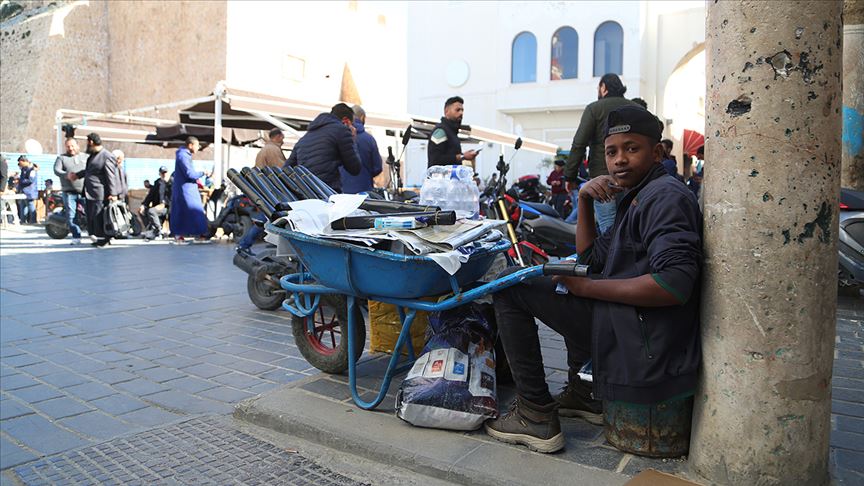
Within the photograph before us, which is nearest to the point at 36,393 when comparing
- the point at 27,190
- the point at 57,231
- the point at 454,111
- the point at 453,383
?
→ the point at 453,383

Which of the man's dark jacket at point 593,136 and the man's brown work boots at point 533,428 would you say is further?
the man's dark jacket at point 593,136

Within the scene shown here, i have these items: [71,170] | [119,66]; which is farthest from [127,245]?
[119,66]

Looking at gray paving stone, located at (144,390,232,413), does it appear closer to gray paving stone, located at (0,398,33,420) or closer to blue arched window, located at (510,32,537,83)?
gray paving stone, located at (0,398,33,420)

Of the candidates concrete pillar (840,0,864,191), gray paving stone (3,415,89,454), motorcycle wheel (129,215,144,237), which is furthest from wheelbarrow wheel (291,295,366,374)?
motorcycle wheel (129,215,144,237)

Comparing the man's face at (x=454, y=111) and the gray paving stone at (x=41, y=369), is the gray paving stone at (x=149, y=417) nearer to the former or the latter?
the gray paving stone at (x=41, y=369)

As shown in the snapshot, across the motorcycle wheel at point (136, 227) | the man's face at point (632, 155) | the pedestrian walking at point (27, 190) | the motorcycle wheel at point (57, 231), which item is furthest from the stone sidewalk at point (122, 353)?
the pedestrian walking at point (27, 190)

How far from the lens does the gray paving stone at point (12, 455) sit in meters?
3.06

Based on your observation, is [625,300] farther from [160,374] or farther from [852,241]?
[852,241]

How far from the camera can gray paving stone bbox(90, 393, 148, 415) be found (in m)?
3.70

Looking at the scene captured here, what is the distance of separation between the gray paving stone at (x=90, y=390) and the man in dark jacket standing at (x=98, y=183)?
8133 millimetres

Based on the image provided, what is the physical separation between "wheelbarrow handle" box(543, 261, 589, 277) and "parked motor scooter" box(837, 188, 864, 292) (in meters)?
4.40

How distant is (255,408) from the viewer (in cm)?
347

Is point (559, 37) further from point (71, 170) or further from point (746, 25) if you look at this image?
point (746, 25)

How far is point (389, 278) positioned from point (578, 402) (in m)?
1.14
